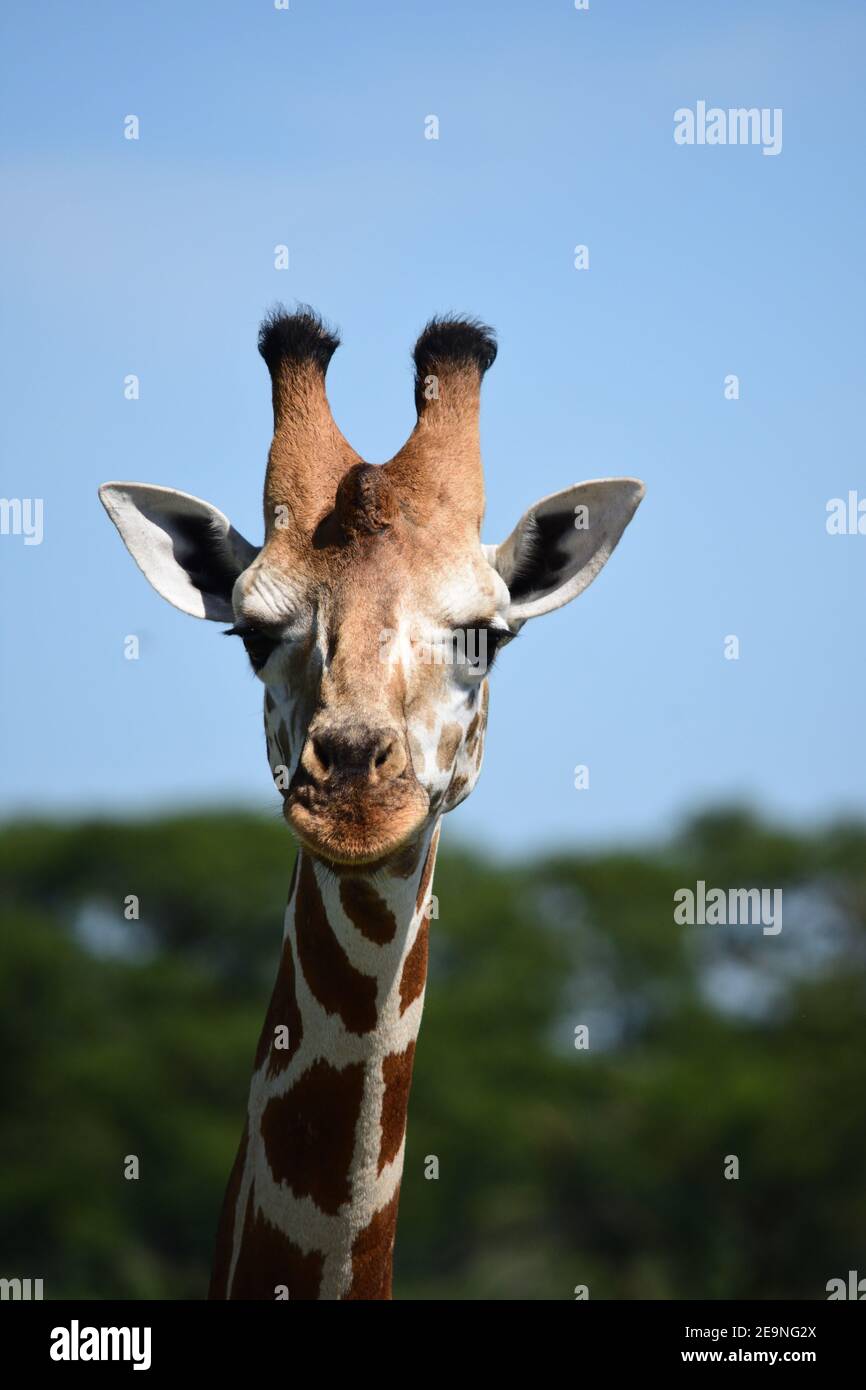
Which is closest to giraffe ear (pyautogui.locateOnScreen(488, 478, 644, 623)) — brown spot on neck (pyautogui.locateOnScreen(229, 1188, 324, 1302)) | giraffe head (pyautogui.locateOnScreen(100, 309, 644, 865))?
giraffe head (pyautogui.locateOnScreen(100, 309, 644, 865))

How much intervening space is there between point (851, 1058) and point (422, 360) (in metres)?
53.0

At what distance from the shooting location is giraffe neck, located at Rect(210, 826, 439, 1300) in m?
6.22

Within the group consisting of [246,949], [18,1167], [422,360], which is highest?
[422,360]

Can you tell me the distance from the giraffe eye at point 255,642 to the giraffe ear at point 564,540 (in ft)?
3.21

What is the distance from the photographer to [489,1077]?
58.3m

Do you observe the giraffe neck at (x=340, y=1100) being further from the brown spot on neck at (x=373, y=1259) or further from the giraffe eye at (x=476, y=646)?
the giraffe eye at (x=476, y=646)

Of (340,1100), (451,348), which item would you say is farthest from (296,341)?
(340,1100)

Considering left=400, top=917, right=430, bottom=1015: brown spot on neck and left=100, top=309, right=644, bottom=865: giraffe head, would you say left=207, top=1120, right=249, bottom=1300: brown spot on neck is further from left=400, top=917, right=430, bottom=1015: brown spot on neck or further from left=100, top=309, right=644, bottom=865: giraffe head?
left=100, top=309, right=644, bottom=865: giraffe head

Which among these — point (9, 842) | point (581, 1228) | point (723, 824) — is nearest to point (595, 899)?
point (723, 824)

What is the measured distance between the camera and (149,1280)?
48781mm

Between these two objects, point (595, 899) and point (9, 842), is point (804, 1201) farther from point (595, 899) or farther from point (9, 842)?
point (9, 842)
